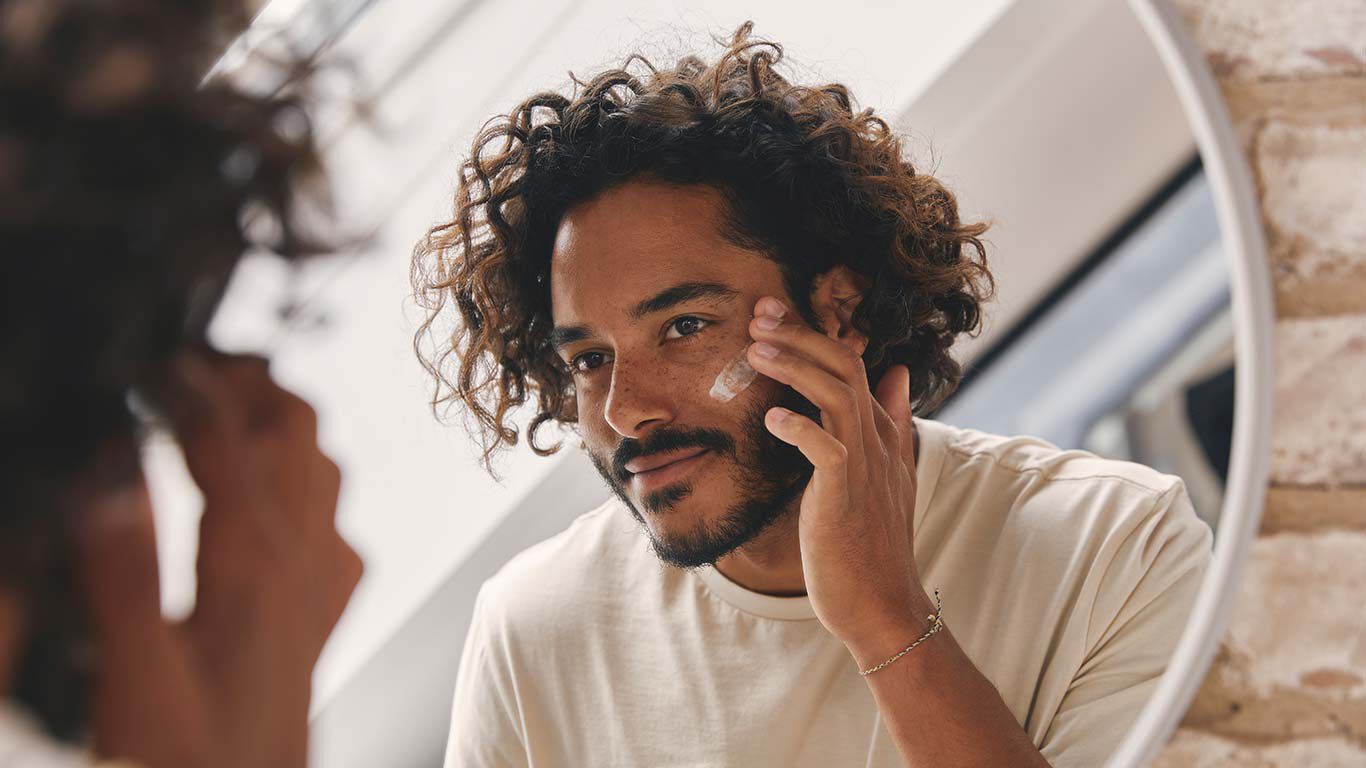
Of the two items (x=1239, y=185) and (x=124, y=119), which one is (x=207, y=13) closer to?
(x=124, y=119)

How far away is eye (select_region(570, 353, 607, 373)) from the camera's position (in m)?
0.71

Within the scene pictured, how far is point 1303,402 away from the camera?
64 cm

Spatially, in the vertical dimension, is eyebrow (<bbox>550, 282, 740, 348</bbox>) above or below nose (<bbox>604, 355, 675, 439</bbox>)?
above

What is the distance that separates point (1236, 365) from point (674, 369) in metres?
0.33

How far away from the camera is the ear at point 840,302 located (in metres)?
0.72

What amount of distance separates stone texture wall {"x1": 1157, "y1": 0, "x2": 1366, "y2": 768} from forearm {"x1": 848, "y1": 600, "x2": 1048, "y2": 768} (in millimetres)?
92

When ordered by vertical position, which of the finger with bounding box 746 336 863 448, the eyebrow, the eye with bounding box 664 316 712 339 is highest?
the eyebrow

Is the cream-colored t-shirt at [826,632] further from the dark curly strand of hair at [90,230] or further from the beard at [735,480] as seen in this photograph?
the dark curly strand of hair at [90,230]

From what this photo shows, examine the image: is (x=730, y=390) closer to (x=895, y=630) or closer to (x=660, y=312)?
(x=660, y=312)

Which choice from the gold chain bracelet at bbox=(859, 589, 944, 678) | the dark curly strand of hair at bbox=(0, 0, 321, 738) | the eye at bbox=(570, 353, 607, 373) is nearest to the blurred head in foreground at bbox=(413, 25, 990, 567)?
the eye at bbox=(570, 353, 607, 373)

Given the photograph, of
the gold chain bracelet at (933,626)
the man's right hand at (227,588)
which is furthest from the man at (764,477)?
the man's right hand at (227,588)

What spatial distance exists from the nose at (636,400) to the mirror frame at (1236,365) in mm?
337

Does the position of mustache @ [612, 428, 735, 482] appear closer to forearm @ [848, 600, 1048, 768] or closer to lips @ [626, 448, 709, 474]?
lips @ [626, 448, 709, 474]

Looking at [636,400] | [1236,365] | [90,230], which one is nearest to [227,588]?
[90,230]
